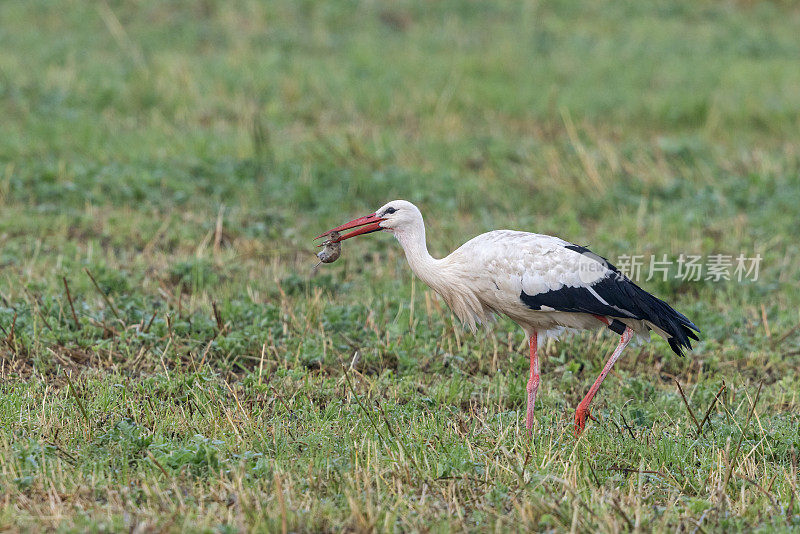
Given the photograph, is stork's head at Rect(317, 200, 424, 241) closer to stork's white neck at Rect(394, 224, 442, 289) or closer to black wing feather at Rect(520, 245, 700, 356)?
stork's white neck at Rect(394, 224, 442, 289)

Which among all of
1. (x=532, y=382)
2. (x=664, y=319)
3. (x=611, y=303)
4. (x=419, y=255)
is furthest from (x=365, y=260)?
(x=664, y=319)

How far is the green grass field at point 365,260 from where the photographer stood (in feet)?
14.2

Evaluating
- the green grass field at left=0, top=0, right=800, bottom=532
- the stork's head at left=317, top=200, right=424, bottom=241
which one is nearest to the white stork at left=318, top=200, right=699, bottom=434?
the stork's head at left=317, top=200, right=424, bottom=241

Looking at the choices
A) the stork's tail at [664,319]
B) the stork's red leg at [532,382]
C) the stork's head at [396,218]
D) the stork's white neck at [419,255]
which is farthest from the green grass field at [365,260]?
the stork's head at [396,218]

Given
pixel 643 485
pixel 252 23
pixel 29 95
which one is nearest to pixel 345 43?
pixel 252 23

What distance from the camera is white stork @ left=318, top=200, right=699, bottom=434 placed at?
17.9 feet

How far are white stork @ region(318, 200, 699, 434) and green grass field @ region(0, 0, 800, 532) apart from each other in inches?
21.0

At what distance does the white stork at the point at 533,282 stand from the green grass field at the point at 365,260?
21.0 inches

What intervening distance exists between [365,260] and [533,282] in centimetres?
292

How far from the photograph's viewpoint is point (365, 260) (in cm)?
814

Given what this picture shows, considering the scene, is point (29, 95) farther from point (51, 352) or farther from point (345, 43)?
point (51, 352)

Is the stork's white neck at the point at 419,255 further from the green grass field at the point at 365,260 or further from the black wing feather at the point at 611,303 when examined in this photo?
the green grass field at the point at 365,260

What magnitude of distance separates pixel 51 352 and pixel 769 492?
4.07 metres

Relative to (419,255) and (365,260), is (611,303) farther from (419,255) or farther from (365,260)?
(365,260)
